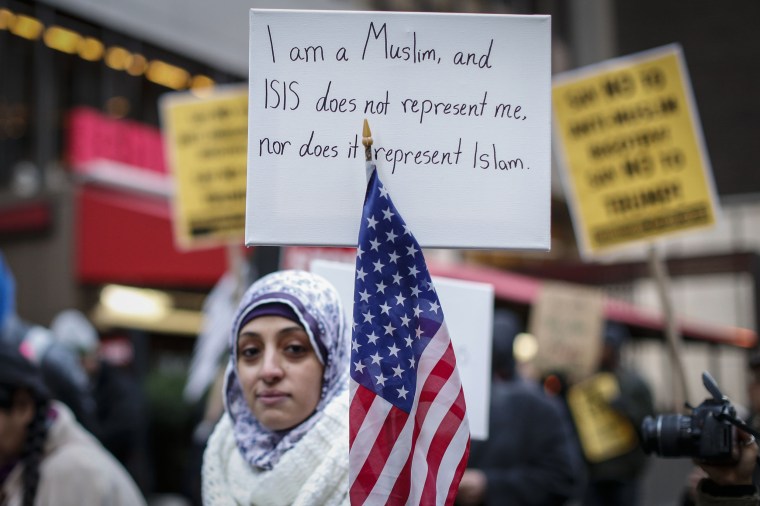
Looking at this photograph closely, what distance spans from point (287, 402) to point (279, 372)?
9 cm

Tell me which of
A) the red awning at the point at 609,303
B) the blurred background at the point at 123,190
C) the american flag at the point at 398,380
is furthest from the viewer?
the blurred background at the point at 123,190

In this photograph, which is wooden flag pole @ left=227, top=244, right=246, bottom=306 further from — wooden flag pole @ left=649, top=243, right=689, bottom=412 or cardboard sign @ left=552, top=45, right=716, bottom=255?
wooden flag pole @ left=649, top=243, right=689, bottom=412

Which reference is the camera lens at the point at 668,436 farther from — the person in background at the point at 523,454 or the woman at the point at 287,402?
the person in background at the point at 523,454

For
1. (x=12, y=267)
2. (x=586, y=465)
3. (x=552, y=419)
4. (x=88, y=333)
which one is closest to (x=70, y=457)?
(x=552, y=419)

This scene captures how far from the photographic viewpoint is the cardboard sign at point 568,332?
9469 millimetres

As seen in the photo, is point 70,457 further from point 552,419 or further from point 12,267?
point 12,267

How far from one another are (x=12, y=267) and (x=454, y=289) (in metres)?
13.1

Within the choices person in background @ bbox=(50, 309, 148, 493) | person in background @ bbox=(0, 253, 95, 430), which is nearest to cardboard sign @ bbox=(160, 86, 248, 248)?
person in background @ bbox=(0, 253, 95, 430)

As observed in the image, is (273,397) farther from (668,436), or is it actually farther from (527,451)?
(527,451)

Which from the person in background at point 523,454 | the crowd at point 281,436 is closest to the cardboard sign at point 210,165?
the crowd at point 281,436

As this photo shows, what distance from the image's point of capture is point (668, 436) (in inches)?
120

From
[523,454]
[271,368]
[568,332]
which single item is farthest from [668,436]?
[568,332]

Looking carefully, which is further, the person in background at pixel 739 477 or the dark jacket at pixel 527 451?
the dark jacket at pixel 527 451

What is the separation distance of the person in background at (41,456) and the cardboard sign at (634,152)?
3.01 metres
